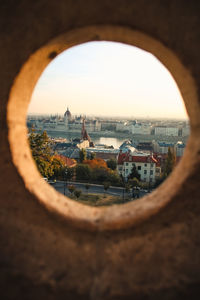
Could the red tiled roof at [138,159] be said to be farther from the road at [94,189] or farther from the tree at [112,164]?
the road at [94,189]

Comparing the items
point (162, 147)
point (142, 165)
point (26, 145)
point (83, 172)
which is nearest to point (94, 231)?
point (26, 145)

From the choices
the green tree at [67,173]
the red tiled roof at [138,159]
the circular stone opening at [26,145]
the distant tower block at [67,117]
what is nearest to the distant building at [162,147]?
the red tiled roof at [138,159]

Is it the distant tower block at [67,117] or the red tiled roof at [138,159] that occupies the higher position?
the distant tower block at [67,117]

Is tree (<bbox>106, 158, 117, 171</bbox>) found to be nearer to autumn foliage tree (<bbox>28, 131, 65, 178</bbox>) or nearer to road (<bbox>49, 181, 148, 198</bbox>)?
road (<bbox>49, 181, 148, 198</bbox>)

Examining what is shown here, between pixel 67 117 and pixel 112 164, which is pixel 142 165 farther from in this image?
pixel 67 117

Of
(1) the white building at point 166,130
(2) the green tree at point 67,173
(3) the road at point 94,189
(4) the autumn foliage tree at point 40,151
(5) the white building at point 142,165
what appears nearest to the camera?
(4) the autumn foliage tree at point 40,151

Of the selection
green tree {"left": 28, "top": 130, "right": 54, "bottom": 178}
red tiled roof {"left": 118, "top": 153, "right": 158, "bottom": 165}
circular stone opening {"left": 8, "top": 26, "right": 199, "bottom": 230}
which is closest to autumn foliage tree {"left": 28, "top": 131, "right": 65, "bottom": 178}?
green tree {"left": 28, "top": 130, "right": 54, "bottom": 178}
